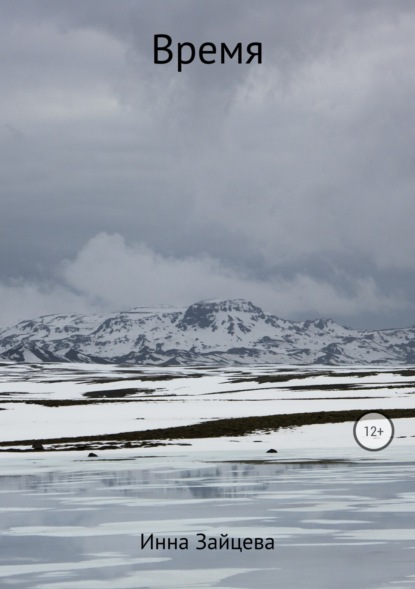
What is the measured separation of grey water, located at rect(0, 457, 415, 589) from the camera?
12383 millimetres

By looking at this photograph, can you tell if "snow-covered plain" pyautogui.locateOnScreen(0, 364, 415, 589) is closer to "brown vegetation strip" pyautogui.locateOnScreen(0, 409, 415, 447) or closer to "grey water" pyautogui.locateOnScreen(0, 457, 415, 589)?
"grey water" pyautogui.locateOnScreen(0, 457, 415, 589)

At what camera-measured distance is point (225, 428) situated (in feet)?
151

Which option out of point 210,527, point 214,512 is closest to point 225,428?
point 214,512

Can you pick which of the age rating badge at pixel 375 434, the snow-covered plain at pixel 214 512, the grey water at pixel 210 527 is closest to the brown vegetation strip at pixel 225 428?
the snow-covered plain at pixel 214 512

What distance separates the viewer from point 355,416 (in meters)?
50.6

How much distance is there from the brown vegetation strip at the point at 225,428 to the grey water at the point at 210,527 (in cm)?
Answer: 1583

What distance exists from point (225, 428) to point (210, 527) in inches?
1169

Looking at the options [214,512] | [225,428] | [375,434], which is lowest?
[214,512]

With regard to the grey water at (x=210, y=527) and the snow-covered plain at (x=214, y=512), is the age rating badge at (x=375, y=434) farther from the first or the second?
the grey water at (x=210, y=527)

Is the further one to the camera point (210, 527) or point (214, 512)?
point (214, 512)

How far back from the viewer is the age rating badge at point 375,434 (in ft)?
113

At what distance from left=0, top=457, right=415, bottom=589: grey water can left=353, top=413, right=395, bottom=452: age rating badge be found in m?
7.06

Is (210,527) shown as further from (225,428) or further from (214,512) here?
(225,428)

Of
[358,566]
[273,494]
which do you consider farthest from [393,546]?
[273,494]
